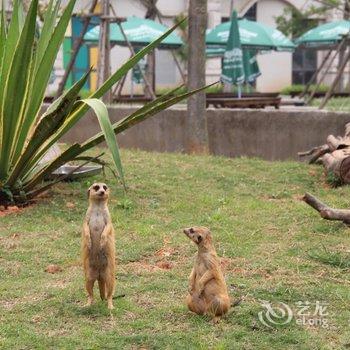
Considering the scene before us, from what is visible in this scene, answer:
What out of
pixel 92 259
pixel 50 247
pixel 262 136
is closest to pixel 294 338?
pixel 92 259

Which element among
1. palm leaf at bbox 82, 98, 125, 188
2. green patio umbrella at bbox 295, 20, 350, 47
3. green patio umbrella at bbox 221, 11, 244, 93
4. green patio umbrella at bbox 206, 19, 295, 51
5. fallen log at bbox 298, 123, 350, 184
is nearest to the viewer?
palm leaf at bbox 82, 98, 125, 188

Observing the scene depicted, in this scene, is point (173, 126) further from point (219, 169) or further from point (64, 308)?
point (64, 308)

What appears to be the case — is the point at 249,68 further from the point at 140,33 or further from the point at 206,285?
the point at 206,285

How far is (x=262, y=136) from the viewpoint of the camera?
1135 centimetres

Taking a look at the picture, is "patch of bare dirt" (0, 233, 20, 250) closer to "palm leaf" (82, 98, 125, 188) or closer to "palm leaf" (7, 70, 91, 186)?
"palm leaf" (7, 70, 91, 186)

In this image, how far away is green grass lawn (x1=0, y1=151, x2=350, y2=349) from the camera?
4410 mm

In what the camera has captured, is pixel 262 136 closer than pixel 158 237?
No

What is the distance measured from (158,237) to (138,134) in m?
5.69

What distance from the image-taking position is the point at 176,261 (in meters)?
5.93

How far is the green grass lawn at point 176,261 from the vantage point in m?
4.41

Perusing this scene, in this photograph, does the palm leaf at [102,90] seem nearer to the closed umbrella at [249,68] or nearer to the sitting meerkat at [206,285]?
the sitting meerkat at [206,285]

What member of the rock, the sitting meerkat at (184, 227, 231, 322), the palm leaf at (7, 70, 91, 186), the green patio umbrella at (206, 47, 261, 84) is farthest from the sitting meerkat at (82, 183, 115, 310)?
the green patio umbrella at (206, 47, 261, 84)

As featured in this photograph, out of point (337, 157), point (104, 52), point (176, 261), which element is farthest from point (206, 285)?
point (104, 52)

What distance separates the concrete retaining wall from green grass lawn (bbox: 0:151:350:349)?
1.73 metres
